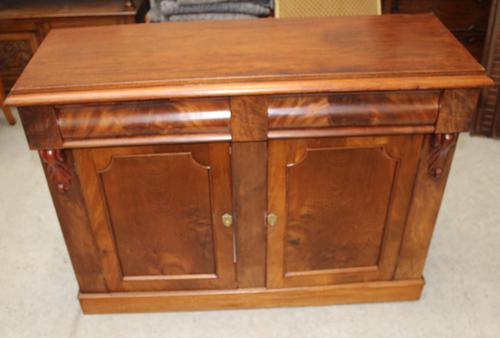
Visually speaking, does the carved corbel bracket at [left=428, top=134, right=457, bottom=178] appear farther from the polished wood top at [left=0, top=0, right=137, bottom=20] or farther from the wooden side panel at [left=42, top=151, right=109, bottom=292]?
the polished wood top at [left=0, top=0, right=137, bottom=20]

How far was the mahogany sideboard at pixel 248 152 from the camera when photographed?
4.37ft

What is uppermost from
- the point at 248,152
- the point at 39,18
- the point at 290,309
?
the point at 248,152

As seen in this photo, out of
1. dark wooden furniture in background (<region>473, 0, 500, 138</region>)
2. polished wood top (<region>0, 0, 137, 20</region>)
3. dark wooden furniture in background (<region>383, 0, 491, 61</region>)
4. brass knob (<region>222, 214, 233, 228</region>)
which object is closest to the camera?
brass knob (<region>222, 214, 233, 228</region>)

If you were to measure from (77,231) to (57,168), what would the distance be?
0.24 m

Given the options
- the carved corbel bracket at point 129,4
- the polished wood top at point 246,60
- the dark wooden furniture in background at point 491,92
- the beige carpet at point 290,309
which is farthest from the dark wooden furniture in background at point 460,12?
the carved corbel bracket at point 129,4

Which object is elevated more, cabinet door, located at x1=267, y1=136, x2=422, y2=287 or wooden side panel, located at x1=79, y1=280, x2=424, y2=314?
cabinet door, located at x1=267, y1=136, x2=422, y2=287

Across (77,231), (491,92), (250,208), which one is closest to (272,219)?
(250,208)

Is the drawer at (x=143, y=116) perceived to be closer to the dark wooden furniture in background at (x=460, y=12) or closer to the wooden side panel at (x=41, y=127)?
the wooden side panel at (x=41, y=127)

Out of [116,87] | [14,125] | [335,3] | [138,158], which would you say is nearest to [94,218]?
[138,158]

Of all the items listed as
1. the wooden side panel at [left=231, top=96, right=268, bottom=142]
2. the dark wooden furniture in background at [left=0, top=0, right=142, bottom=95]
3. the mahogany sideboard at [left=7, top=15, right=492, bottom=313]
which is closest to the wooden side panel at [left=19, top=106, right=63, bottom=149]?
the mahogany sideboard at [left=7, top=15, right=492, bottom=313]

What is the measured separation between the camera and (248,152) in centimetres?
142

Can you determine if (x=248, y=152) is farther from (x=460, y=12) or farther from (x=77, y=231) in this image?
(x=460, y=12)

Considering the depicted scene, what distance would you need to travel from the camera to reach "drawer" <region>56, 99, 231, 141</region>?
133cm

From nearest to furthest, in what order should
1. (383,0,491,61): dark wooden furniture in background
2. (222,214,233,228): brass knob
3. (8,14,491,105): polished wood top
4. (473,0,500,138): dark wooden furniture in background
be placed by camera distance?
(8,14,491,105): polished wood top → (222,214,233,228): brass knob → (473,0,500,138): dark wooden furniture in background → (383,0,491,61): dark wooden furniture in background
